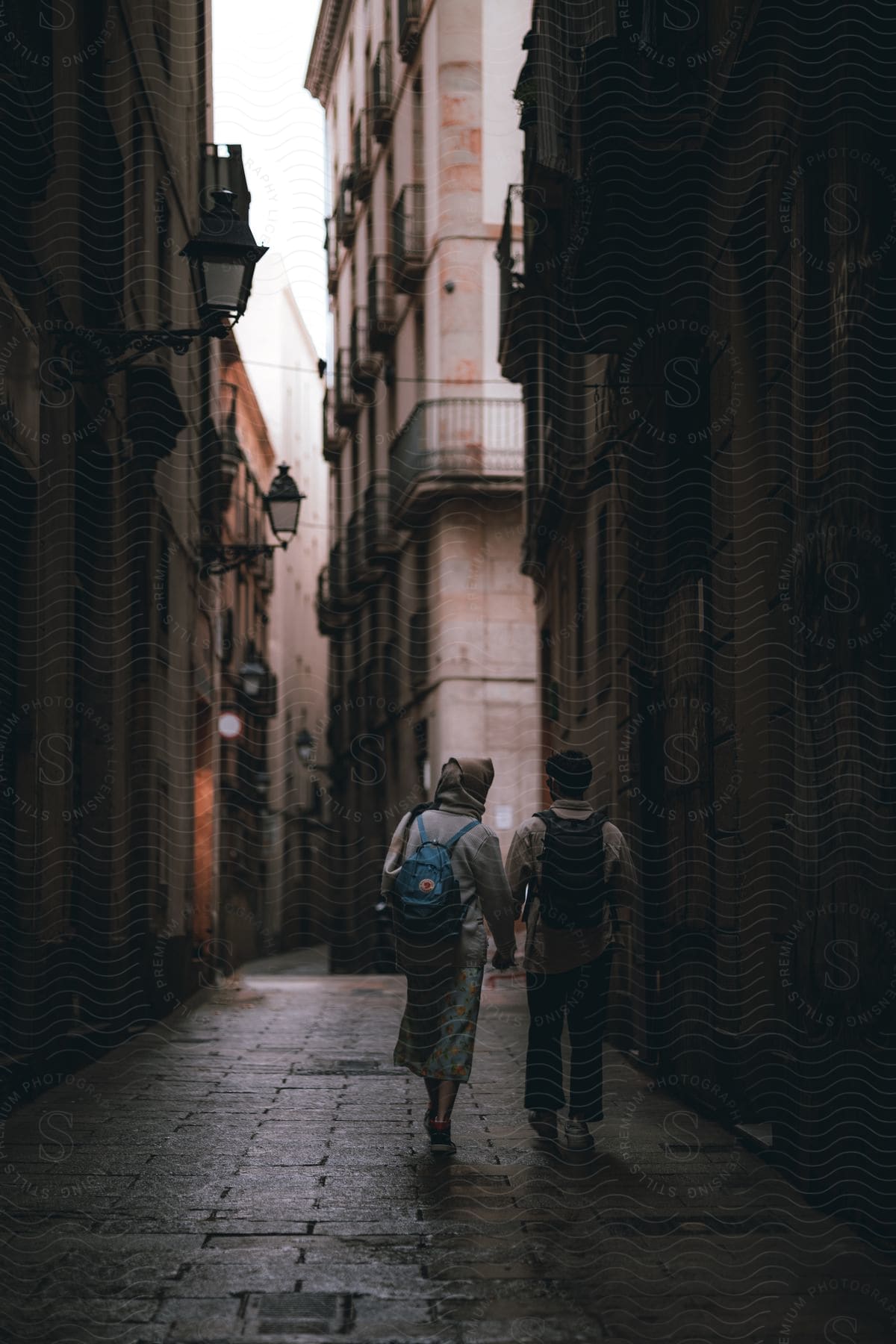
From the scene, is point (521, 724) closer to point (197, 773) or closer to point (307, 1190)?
point (197, 773)

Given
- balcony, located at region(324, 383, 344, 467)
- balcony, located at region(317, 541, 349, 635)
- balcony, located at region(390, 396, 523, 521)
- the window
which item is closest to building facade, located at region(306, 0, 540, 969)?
balcony, located at region(390, 396, 523, 521)

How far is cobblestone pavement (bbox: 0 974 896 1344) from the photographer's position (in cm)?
443

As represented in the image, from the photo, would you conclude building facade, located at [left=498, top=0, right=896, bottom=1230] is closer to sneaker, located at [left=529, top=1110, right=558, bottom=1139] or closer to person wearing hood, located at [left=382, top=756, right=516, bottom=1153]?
sneaker, located at [left=529, top=1110, right=558, bottom=1139]

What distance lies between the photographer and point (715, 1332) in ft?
14.2

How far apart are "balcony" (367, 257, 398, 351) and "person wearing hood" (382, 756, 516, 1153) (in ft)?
69.4

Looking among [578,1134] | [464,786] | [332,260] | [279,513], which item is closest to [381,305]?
[332,260]

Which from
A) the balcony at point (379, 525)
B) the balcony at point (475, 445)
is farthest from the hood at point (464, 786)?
the balcony at point (379, 525)

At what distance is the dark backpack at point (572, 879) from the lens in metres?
7.16

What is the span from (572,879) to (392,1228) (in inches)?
82.3

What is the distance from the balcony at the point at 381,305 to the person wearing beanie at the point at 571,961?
2132 cm

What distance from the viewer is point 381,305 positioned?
28188 millimetres

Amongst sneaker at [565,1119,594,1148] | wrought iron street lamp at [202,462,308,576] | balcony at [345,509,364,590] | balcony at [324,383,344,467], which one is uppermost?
balcony at [324,383,344,467]

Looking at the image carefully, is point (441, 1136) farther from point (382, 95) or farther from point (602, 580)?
point (382, 95)

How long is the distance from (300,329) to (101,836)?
131 ft
